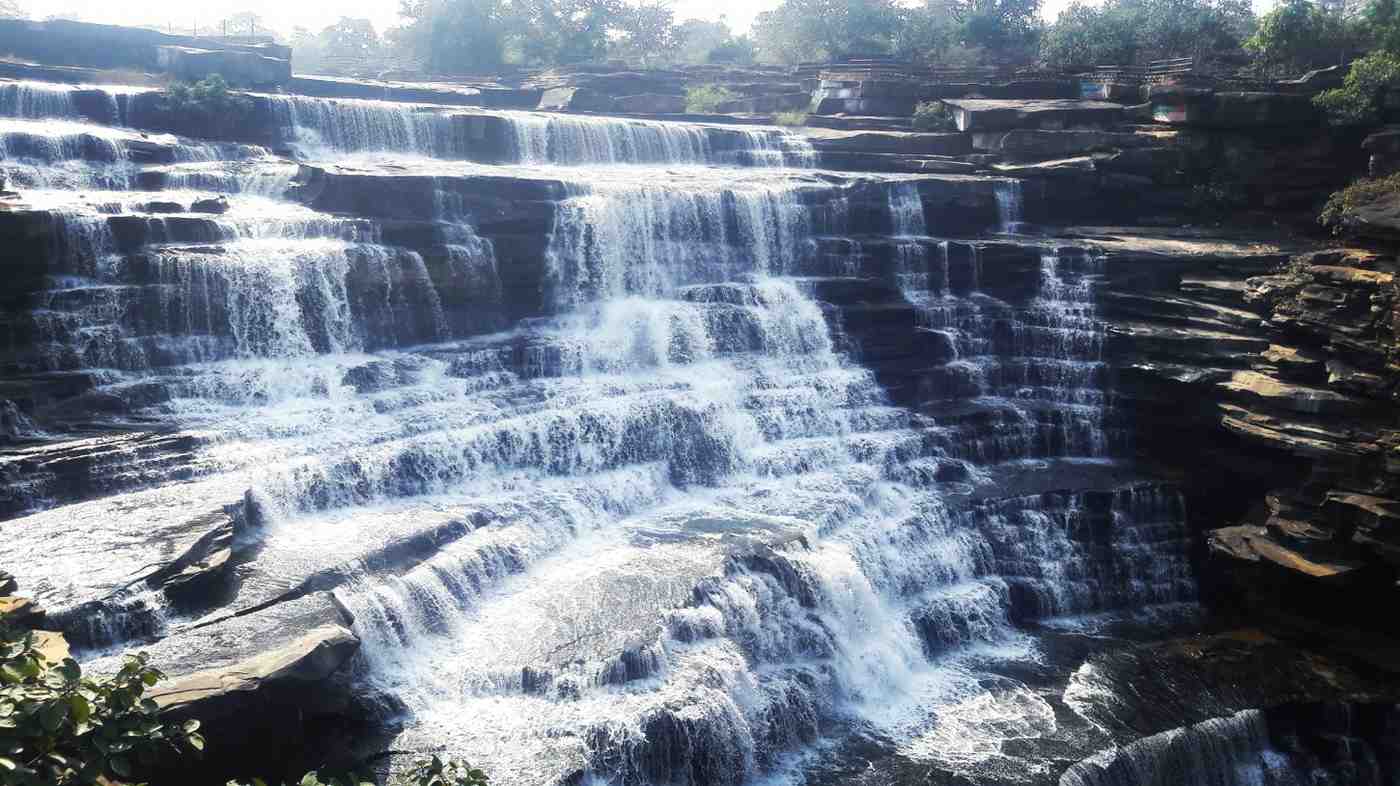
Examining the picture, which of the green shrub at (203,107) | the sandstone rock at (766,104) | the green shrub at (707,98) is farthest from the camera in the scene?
the green shrub at (707,98)

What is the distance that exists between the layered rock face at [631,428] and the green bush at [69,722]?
3.91 meters

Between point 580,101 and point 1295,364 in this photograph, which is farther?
point 580,101

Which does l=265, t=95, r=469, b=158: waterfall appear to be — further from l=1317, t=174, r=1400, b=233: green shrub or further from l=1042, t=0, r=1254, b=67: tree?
l=1042, t=0, r=1254, b=67: tree

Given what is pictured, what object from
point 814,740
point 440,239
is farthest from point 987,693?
point 440,239

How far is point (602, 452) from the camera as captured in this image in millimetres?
17406

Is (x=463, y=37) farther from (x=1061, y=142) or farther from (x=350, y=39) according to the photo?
(x=1061, y=142)

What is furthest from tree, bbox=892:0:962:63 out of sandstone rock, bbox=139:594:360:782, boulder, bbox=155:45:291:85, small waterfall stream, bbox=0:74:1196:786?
sandstone rock, bbox=139:594:360:782

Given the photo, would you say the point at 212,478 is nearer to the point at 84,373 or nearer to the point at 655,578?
the point at 84,373

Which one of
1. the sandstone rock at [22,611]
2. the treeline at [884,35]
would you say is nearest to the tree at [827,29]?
the treeline at [884,35]

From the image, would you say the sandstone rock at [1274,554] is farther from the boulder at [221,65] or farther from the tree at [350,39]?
the tree at [350,39]

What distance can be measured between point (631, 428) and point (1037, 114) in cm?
1450

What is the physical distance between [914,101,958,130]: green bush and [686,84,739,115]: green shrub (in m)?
7.30

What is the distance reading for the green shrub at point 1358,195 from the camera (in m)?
18.7

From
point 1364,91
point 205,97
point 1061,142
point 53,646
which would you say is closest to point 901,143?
point 1061,142
